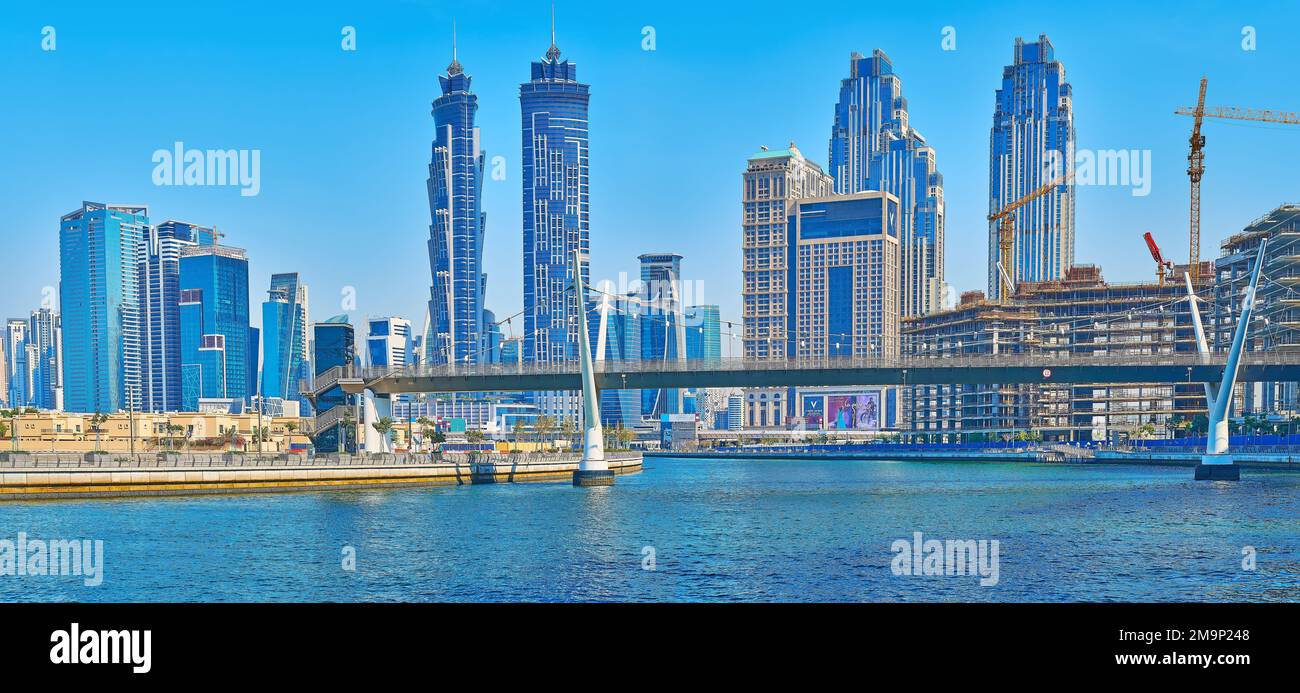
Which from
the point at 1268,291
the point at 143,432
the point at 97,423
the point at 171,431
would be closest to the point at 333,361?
the point at 97,423

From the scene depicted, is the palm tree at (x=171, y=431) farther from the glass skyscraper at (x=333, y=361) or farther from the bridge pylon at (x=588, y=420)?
the bridge pylon at (x=588, y=420)

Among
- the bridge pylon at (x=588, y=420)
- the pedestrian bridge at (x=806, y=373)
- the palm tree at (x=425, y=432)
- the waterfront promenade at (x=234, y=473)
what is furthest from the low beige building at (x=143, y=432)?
the bridge pylon at (x=588, y=420)

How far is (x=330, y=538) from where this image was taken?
160ft

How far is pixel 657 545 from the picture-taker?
47.5 m

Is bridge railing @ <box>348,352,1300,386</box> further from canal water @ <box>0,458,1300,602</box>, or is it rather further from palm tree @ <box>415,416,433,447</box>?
palm tree @ <box>415,416,433,447</box>

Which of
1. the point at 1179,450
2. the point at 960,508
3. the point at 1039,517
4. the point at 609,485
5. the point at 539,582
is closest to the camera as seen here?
the point at 539,582
